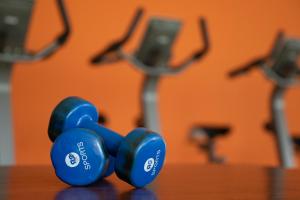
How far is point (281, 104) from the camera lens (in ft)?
8.47

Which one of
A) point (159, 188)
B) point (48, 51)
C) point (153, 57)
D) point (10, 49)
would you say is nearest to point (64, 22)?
point (48, 51)

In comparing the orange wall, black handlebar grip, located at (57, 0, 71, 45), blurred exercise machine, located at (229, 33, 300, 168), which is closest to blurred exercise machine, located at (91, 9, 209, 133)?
black handlebar grip, located at (57, 0, 71, 45)

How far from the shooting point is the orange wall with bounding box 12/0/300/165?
104 inches

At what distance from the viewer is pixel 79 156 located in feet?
1.93

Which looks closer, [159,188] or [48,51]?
[159,188]

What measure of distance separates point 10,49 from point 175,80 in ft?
5.27

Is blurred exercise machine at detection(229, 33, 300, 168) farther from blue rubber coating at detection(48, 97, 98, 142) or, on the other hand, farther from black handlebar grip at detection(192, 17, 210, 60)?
blue rubber coating at detection(48, 97, 98, 142)

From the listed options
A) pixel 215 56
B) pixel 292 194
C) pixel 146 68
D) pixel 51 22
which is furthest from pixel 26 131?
pixel 292 194

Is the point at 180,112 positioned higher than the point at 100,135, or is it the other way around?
the point at 100,135

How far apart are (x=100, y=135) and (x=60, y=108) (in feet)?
0.30

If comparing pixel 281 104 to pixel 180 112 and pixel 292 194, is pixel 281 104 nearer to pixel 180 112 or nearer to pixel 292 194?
pixel 180 112

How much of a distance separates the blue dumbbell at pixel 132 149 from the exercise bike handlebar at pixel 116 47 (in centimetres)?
129

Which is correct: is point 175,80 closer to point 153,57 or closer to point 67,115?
point 153,57

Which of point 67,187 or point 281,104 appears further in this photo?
point 281,104
